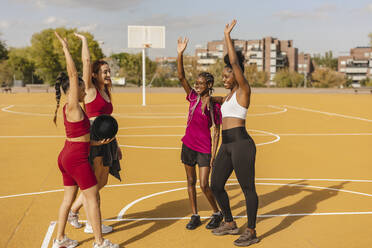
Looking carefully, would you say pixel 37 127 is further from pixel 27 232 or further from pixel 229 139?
pixel 229 139

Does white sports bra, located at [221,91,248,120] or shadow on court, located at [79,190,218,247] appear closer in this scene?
white sports bra, located at [221,91,248,120]

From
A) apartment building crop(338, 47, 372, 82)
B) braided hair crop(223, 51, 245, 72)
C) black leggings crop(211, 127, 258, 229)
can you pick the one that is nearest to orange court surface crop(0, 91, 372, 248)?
black leggings crop(211, 127, 258, 229)

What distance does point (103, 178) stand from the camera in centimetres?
524

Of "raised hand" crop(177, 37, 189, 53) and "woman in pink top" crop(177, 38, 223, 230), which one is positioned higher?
"raised hand" crop(177, 37, 189, 53)

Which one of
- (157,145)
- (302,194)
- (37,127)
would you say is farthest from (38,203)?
(37,127)

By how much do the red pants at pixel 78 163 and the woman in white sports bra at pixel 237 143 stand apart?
4.92 ft

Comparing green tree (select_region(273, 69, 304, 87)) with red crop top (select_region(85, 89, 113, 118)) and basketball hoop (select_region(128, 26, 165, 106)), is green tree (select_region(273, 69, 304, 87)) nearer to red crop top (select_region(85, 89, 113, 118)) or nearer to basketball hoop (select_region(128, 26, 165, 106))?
basketball hoop (select_region(128, 26, 165, 106))

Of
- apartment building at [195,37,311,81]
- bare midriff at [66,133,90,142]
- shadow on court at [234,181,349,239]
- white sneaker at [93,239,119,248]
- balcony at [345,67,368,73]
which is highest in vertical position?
apartment building at [195,37,311,81]

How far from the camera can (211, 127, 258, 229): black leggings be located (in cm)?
490

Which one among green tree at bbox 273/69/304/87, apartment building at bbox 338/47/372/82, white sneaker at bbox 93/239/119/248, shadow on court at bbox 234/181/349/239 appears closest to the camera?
white sneaker at bbox 93/239/119/248

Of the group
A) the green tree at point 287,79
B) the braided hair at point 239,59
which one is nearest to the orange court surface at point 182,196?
the braided hair at point 239,59

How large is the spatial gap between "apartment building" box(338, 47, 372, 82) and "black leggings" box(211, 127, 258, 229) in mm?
151394

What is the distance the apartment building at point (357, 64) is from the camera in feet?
495

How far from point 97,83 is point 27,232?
2.09m
